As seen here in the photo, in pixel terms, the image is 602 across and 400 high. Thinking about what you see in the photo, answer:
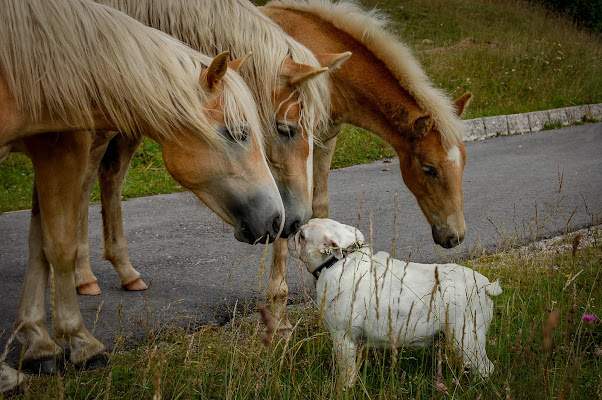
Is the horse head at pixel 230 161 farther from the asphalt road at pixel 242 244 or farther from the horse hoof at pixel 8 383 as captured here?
the horse hoof at pixel 8 383

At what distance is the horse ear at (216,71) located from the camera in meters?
2.74

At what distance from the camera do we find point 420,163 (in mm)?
4426

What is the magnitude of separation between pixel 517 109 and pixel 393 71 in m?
8.04

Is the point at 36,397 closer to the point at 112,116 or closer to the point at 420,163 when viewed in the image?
the point at 112,116

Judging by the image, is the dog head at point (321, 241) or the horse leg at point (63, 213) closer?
the dog head at point (321, 241)

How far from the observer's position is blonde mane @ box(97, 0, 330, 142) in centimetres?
352

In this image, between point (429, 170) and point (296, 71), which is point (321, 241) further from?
point (429, 170)

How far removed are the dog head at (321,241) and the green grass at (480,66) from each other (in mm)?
4168

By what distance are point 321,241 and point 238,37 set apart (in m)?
1.39

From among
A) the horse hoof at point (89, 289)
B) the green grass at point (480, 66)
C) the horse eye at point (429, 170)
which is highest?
the horse eye at point (429, 170)

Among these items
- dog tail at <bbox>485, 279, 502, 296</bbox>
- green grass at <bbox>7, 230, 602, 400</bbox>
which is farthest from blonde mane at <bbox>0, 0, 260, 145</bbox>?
dog tail at <bbox>485, 279, 502, 296</bbox>

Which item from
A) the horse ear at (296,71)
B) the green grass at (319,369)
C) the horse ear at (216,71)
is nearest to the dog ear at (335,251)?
the green grass at (319,369)

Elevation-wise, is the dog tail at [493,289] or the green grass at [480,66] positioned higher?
the dog tail at [493,289]

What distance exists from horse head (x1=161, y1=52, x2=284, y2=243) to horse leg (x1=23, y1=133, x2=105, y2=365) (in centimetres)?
50
